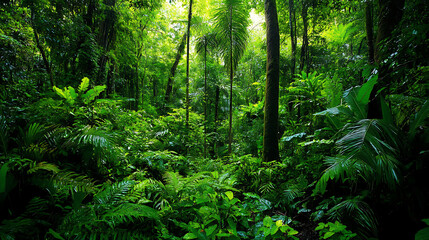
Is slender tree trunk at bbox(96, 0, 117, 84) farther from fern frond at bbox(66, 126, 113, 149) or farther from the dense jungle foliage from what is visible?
fern frond at bbox(66, 126, 113, 149)

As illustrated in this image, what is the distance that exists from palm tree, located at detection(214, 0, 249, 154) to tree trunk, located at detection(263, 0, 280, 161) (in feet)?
9.60

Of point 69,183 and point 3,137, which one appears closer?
point 69,183

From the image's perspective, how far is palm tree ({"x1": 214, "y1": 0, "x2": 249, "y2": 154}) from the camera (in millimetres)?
6836

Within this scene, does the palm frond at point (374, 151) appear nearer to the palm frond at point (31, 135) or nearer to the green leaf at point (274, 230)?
the green leaf at point (274, 230)

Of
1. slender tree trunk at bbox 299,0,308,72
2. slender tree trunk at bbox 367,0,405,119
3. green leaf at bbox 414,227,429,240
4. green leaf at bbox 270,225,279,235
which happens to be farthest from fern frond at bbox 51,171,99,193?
slender tree trunk at bbox 299,0,308,72

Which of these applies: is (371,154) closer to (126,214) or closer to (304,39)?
(126,214)

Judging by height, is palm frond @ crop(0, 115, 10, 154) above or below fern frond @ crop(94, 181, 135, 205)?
above

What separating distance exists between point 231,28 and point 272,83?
4.13 metres

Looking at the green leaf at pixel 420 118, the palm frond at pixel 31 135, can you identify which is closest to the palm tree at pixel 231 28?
the green leaf at pixel 420 118

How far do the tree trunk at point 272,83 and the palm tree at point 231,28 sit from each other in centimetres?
293

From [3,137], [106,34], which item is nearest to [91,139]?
[3,137]

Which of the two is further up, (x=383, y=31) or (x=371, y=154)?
(x=383, y=31)

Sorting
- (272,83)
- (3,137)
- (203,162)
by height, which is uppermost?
(272,83)

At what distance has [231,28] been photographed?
22.7ft
